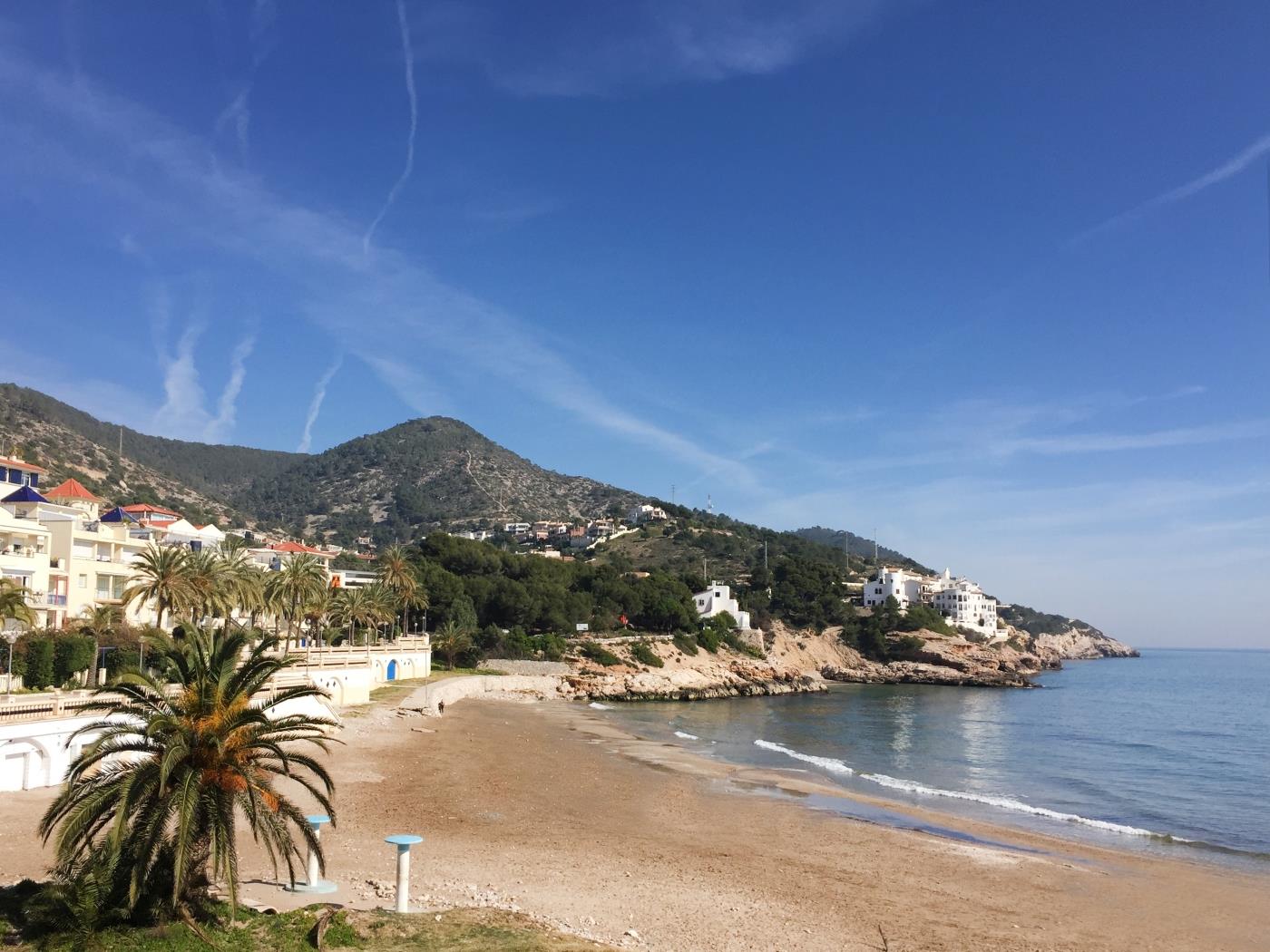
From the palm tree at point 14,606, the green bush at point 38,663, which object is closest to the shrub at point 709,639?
the green bush at point 38,663

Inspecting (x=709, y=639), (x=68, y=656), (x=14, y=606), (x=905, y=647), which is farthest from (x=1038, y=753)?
(x=905, y=647)

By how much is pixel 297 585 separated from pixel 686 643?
187 feet

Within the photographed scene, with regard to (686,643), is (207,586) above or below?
above

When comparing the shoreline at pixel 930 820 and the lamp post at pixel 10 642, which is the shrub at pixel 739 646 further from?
the lamp post at pixel 10 642

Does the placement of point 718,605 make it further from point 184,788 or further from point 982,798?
point 184,788

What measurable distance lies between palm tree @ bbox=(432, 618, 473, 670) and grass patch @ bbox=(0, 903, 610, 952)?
61840mm

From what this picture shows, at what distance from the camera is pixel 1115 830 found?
98.6ft

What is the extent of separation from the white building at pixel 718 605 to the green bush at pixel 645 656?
22.2 metres

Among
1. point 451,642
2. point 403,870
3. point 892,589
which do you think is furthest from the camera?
point 892,589

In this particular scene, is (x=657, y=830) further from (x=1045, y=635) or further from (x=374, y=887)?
(x=1045, y=635)

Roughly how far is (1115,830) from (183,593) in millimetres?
38410

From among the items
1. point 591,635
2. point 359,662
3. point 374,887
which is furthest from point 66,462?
point 374,887

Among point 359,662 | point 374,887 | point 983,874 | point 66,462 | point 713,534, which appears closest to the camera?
point 374,887

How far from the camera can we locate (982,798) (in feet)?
115
